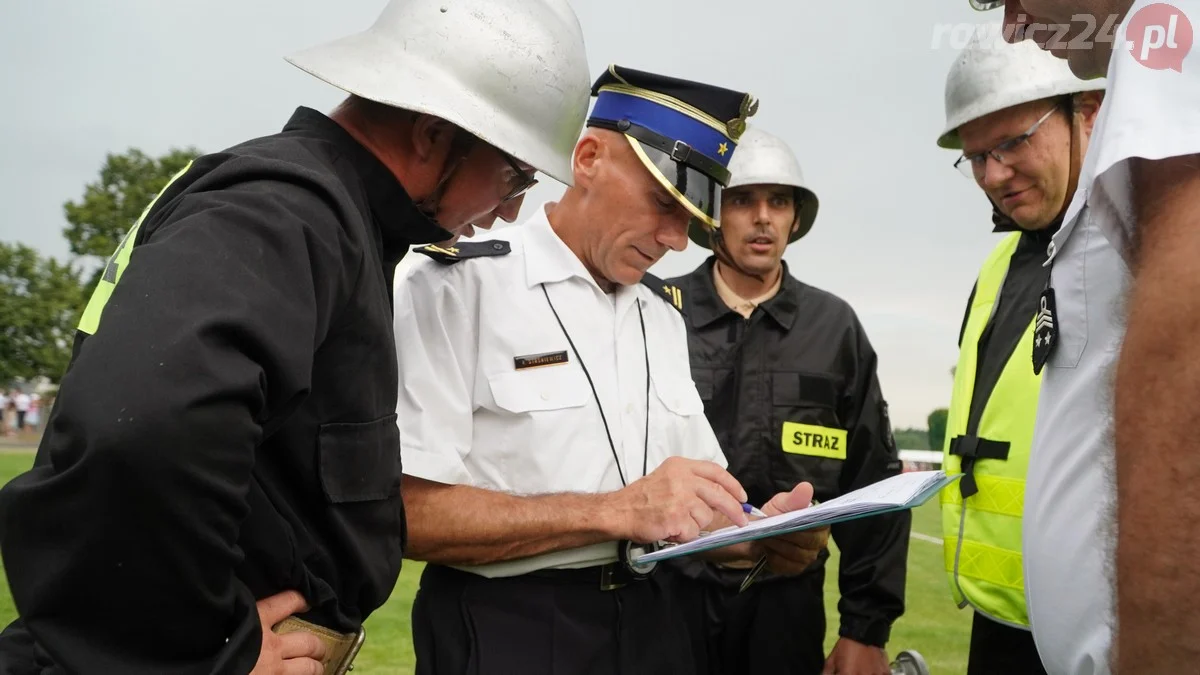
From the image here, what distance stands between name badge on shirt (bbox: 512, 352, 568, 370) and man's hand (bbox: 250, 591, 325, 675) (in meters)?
1.00

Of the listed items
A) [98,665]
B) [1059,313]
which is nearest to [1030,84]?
[1059,313]

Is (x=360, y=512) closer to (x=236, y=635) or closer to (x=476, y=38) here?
(x=236, y=635)

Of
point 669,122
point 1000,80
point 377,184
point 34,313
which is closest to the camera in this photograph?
point 377,184

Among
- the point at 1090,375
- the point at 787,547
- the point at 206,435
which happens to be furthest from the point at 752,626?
the point at 206,435

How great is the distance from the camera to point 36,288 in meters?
40.2

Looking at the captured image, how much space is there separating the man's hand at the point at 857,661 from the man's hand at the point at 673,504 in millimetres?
1628

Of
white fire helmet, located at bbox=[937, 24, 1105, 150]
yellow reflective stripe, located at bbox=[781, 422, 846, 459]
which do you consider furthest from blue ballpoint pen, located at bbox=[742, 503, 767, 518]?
white fire helmet, located at bbox=[937, 24, 1105, 150]

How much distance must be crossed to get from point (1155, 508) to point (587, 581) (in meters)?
1.55

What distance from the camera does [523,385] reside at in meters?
2.39

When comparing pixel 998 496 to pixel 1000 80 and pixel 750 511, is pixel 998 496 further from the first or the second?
pixel 1000 80

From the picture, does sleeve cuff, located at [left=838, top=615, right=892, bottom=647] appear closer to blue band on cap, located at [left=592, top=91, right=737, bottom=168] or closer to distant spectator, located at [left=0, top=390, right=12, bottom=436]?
blue band on cap, located at [left=592, top=91, right=737, bottom=168]

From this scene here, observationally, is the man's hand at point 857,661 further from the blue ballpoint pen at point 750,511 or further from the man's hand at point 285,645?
the man's hand at point 285,645

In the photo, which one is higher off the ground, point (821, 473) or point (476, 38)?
point (476, 38)

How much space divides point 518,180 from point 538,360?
66 cm
